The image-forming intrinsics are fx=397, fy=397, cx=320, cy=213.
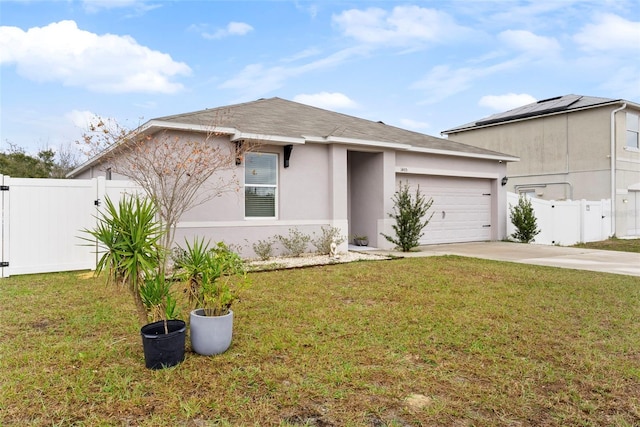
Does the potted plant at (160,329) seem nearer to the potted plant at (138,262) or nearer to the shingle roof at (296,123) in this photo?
the potted plant at (138,262)

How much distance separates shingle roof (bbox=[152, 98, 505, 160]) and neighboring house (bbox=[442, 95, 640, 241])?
7745 millimetres

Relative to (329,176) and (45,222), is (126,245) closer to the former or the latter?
(45,222)

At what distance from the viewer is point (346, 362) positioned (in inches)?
142

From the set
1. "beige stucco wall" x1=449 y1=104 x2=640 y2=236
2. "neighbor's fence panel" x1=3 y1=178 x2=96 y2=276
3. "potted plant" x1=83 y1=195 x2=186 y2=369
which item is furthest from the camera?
"beige stucco wall" x1=449 y1=104 x2=640 y2=236

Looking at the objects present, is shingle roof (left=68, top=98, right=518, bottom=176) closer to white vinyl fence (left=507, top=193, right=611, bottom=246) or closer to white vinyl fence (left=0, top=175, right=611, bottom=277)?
white vinyl fence (left=0, top=175, right=611, bottom=277)

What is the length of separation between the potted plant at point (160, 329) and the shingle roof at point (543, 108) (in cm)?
2063

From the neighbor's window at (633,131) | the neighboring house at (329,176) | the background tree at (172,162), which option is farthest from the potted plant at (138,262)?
the neighbor's window at (633,131)

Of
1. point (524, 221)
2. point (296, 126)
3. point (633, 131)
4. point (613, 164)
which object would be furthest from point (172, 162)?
point (633, 131)

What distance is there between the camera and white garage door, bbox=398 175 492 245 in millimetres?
13477

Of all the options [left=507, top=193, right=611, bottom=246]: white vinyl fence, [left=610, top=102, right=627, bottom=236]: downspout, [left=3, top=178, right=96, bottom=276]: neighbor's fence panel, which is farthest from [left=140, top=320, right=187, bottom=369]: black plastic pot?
[left=610, top=102, right=627, bottom=236]: downspout

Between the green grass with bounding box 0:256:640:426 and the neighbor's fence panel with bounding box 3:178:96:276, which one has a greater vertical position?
the neighbor's fence panel with bounding box 3:178:96:276

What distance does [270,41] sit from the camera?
12.7 m

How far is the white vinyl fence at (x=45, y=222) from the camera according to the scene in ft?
25.4

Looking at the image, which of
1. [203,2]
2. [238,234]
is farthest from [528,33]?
[238,234]
